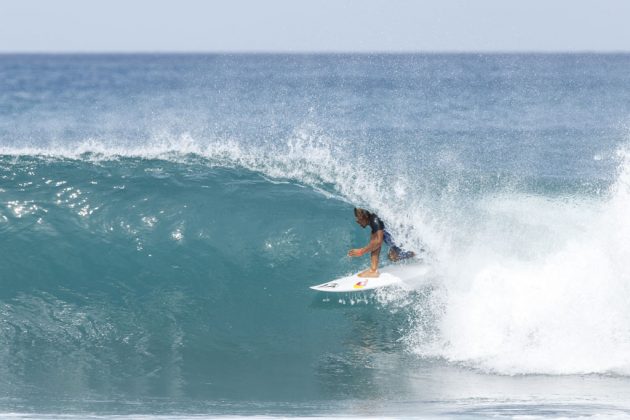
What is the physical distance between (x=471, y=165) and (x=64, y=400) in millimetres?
16198

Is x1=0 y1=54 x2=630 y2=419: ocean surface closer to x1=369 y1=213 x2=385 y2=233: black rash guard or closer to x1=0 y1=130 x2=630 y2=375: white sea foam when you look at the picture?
x1=0 y1=130 x2=630 y2=375: white sea foam

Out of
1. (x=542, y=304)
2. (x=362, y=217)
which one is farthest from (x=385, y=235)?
(x=542, y=304)

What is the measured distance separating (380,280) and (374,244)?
60 cm

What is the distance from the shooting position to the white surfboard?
499 inches

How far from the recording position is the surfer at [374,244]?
1216 cm

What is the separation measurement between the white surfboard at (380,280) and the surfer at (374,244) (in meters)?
0.12

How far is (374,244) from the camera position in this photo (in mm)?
12430

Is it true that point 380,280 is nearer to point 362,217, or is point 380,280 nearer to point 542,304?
point 362,217

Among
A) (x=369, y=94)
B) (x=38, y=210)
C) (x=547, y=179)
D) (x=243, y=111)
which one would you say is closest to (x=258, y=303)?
(x=38, y=210)

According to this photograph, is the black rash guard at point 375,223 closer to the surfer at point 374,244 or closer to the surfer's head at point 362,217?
the surfer at point 374,244

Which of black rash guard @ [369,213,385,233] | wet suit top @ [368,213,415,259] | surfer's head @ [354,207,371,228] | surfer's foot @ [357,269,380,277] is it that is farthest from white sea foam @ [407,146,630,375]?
surfer's head @ [354,207,371,228]

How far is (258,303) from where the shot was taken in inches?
512

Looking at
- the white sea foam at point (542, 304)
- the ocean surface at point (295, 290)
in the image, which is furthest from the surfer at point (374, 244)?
the white sea foam at point (542, 304)

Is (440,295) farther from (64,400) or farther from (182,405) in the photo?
(64,400)
